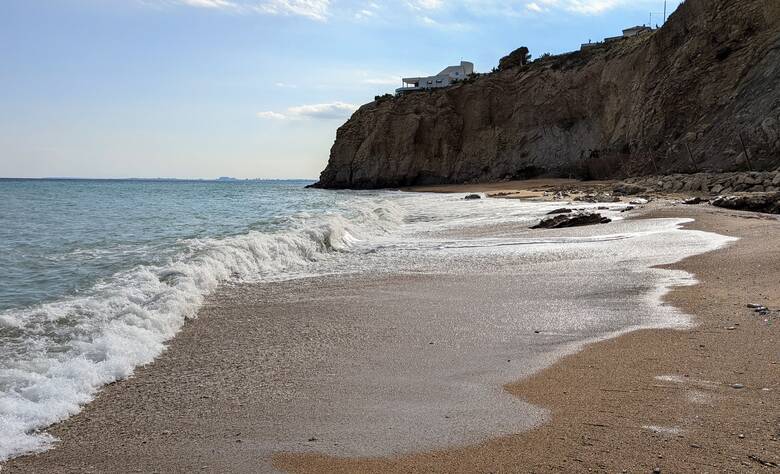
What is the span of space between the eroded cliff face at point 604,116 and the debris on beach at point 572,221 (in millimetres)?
17202

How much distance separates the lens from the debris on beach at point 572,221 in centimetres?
1465

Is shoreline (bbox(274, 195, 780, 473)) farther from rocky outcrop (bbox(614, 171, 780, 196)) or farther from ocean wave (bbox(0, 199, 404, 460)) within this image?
rocky outcrop (bbox(614, 171, 780, 196))

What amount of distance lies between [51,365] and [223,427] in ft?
5.63

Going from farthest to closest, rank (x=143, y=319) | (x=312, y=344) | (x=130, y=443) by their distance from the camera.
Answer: (x=143, y=319) → (x=312, y=344) → (x=130, y=443)

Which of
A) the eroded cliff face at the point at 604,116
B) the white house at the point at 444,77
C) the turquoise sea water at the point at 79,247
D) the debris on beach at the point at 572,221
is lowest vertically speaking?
the turquoise sea water at the point at 79,247

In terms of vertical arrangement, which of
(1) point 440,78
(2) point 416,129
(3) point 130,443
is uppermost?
(1) point 440,78

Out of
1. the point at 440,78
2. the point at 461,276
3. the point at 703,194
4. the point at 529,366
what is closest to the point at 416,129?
the point at 440,78

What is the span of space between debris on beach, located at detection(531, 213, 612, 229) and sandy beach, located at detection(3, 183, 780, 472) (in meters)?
8.44

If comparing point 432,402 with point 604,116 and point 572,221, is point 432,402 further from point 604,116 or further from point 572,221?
point 604,116

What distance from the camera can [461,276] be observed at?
8586 millimetres

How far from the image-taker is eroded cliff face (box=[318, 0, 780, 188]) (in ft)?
101

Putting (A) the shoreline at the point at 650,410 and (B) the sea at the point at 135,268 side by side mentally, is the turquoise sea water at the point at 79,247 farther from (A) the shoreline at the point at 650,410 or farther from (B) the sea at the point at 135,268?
(A) the shoreline at the point at 650,410

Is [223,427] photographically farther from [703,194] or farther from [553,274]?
[703,194]

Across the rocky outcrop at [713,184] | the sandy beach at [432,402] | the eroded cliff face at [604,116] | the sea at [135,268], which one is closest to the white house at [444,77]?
the eroded cliff face at [604,116]
